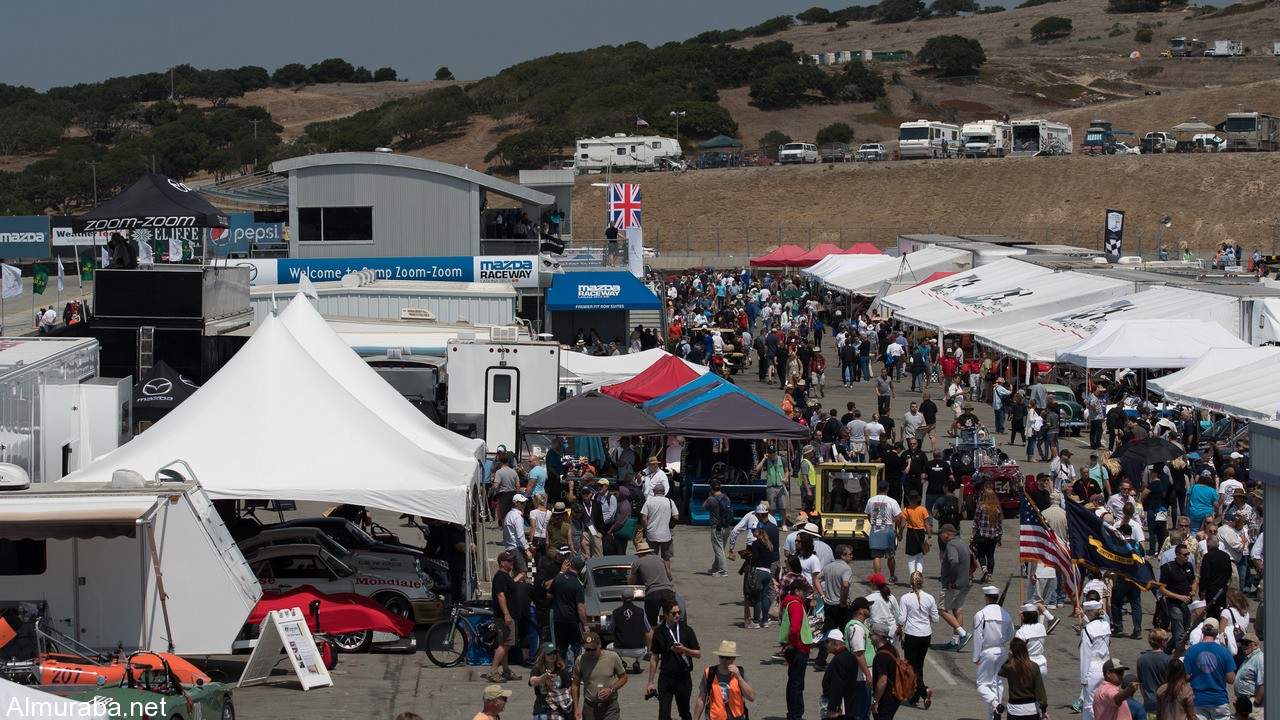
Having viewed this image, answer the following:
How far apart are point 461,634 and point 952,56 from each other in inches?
5245

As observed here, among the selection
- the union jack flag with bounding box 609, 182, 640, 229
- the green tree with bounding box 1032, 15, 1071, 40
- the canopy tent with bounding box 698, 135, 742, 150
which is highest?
the green tree with bounding box 1032, 15, 1071, 40

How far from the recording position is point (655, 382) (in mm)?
22312

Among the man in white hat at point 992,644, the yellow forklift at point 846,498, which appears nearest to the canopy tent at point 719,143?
the yellow forklift at point 846,498

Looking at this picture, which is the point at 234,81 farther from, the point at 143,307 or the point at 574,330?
the point at 143,307

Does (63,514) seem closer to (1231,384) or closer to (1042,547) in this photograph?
(1042,547)

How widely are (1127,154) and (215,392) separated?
82171 millimetres

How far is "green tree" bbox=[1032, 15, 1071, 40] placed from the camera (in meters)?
171

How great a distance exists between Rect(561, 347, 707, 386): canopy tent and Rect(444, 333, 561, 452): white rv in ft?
10.8

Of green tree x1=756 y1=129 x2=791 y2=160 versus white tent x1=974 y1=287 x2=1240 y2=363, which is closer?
white tent x1=974 y1=287 x2=1240 y2=363

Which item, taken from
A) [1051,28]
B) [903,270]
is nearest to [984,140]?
[903,270]

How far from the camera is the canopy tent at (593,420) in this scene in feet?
62.7

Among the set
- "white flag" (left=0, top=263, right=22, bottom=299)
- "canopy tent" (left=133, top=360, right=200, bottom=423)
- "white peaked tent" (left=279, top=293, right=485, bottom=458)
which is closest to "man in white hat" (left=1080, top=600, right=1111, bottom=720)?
"white peaked tent" (left=279, top=293, right=485, bottom=458)

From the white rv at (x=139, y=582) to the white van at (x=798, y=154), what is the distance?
8517 cm

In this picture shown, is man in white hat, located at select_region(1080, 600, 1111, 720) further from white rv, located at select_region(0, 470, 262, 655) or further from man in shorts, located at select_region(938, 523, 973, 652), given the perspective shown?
white rv, located at select_region(0, 470, 262, 655)
